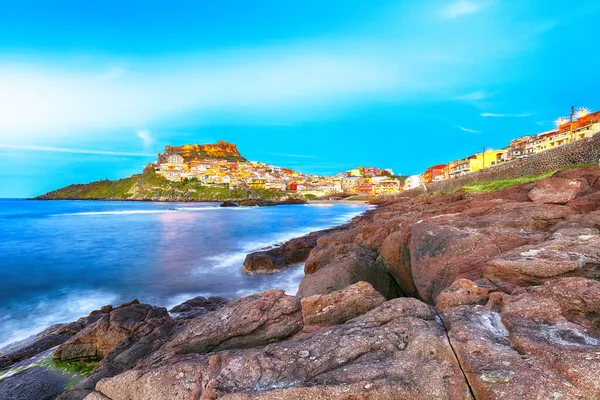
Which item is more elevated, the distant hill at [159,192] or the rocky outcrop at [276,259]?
the distant hill at [159,192]

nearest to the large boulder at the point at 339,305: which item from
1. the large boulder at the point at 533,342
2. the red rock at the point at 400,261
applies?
the large boulder at the point at 533,342

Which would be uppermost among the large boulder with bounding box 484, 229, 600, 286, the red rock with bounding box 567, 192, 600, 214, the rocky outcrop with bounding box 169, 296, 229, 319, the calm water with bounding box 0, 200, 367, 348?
the red rock with bounding box 567, 192, 600, 214

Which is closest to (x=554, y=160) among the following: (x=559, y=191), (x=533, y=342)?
(x=559, y=191)

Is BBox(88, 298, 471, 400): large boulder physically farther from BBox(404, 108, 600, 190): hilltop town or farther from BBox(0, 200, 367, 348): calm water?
BBox(404, 108, 600, 190): hilltop town

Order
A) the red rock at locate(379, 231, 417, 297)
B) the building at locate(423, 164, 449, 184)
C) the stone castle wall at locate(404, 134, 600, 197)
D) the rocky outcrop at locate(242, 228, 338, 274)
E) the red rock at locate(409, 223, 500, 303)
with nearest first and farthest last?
the red rock at locate(409, 223, 500, 303)
the red rock at locate(379, 231, 417, 297)
the rocky outcrop at locate(242, 228, 338, 274)
the stone castle wall at locate(404, 134, 600, 197)
the building at locate(423, 164, 449, 184)

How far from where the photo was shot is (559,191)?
10680 mm

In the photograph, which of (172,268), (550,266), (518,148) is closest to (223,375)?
(550,266)

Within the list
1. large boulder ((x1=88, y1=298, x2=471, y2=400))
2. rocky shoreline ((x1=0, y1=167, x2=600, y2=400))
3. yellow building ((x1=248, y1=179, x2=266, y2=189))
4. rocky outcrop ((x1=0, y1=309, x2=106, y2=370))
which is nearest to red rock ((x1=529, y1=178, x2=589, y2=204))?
rocky shoreline ((x1=0, y1=167, x2=600, y2=400))

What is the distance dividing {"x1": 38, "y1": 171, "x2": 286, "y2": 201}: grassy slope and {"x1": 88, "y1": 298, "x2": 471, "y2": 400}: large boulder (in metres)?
129

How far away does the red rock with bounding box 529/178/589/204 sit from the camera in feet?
33.9

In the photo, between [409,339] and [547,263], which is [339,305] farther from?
[547,263]

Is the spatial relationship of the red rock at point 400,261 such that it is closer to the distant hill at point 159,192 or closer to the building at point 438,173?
the building at point 438,173

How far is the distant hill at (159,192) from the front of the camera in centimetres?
13950

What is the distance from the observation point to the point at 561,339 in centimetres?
352
